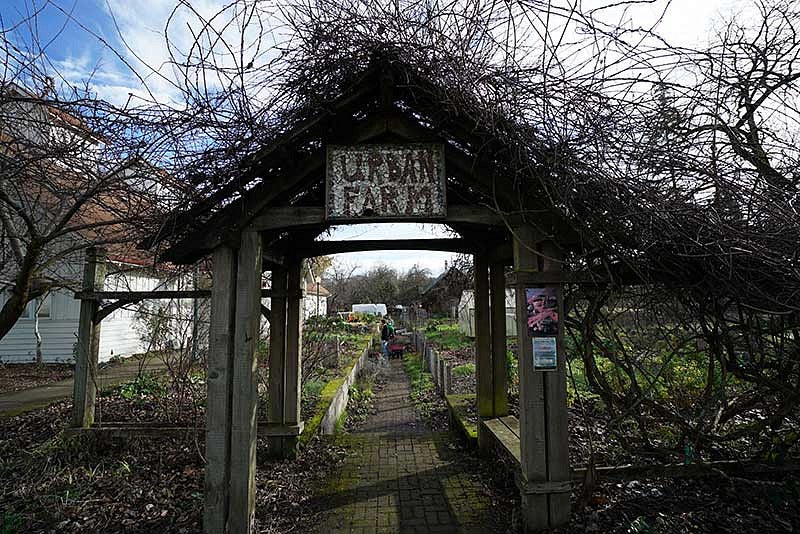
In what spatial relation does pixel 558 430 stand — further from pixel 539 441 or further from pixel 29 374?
pixel 29 374

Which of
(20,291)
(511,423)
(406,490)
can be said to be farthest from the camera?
(511,423)

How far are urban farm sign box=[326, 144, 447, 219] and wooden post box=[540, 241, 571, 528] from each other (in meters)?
1.14

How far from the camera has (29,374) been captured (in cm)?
1241

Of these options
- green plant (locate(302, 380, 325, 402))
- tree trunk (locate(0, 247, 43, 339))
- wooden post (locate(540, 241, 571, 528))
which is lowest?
green plant (locate(302, 380, 325, 402))

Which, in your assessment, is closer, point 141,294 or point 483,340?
point 141,294

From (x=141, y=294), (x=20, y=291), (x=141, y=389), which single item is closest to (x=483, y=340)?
(x=141, y=294)

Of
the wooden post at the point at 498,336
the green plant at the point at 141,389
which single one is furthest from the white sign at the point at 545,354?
the green plant at the point at 141,389

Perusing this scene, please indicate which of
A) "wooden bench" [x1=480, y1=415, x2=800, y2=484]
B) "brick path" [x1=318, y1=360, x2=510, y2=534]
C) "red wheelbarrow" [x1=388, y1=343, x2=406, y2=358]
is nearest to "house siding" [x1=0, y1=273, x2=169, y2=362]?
"red wheelbarrow" [x1=388, y1=343, x2=406, y2=358]

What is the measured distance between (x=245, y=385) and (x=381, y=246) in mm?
2652

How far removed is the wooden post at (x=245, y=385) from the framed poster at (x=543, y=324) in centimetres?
245

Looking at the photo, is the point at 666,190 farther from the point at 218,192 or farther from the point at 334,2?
the point at 218,192

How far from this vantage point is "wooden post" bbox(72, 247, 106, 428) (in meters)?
5.93

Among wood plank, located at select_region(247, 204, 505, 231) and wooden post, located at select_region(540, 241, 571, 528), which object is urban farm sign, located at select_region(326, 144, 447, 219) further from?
wooden post, located at select_region(540, 241, 571, 528)

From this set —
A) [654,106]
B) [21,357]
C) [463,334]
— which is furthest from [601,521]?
[463,334]
